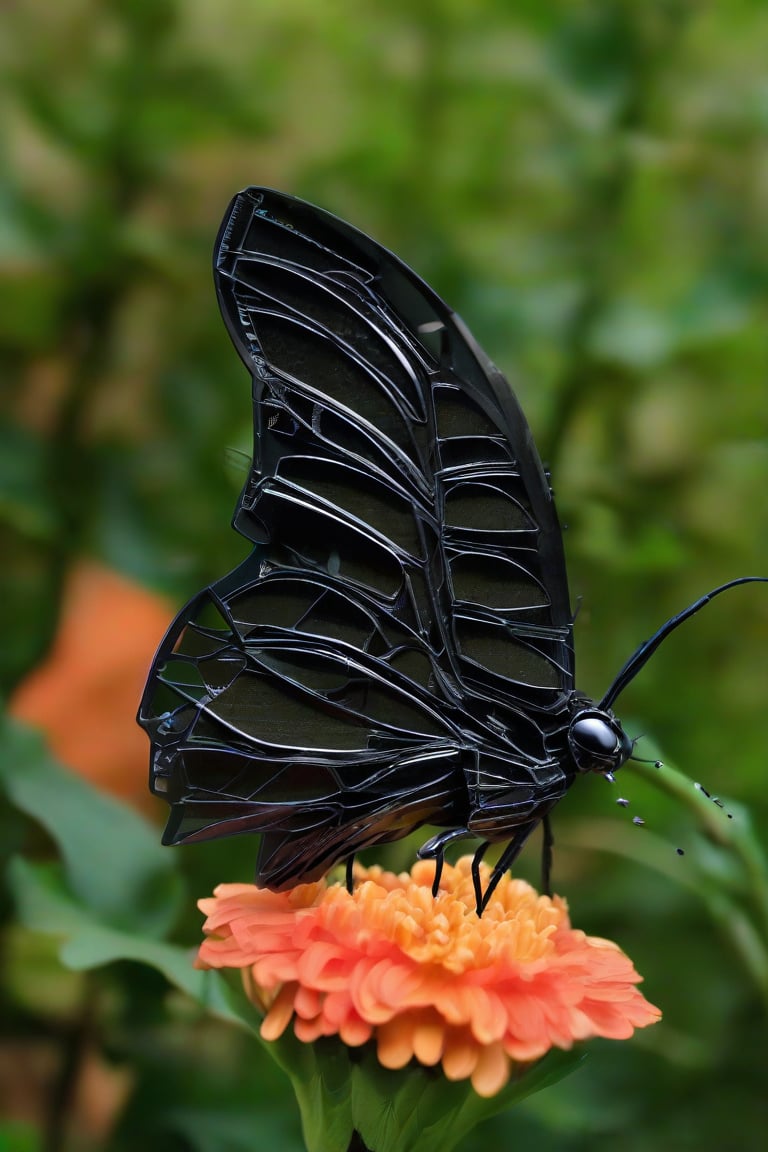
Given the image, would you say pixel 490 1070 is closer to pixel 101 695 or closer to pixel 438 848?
pixel 438 848

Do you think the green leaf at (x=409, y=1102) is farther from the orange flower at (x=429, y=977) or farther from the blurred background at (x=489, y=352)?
the blurred background at (x=489, y=352)

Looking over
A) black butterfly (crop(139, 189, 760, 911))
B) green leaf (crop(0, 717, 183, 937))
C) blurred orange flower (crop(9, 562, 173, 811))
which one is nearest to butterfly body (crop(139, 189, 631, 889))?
black butterfly (crop(139, 189, 760, 911))

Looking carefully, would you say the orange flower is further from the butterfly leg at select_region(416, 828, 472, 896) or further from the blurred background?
the blurred background

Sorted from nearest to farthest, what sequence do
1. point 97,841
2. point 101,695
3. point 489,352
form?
point 97,841, point 489,352, point 101,695

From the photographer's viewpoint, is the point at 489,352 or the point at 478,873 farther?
the point at 489,352

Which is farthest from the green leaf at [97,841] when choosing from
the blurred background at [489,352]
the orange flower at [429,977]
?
the orange flower at [429,977]

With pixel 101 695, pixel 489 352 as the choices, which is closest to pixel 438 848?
pixel 489 352

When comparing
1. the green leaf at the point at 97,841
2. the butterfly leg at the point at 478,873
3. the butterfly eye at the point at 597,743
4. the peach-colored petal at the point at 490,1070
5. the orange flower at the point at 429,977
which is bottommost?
the green leaf at the point at 97,841
